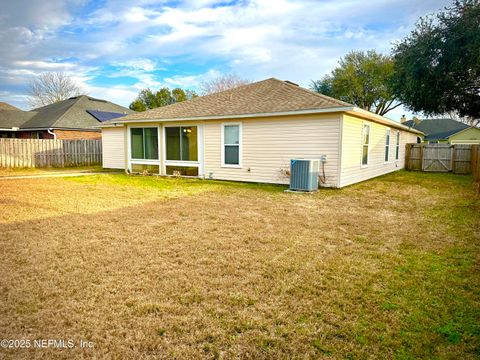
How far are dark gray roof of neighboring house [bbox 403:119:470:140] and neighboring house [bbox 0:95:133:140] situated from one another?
115 ft

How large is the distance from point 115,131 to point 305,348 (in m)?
Result: 17.0

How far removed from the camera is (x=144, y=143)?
1441 centimetres

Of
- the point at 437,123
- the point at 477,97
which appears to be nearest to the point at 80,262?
the point at 477,97

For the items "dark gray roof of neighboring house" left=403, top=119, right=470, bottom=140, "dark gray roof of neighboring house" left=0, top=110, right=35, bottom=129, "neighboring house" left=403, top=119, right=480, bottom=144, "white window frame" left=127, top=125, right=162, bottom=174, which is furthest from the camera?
"dark gray roof of neighboring house" left=403, top=119, right=470, bottom=140

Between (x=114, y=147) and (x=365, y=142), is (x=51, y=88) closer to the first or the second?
(x=114, y=147)

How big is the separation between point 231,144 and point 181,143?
2610 mm

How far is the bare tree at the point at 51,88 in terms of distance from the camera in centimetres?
3544

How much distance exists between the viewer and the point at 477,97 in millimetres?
14219

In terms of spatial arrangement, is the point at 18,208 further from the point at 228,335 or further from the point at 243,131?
the point at 243,131

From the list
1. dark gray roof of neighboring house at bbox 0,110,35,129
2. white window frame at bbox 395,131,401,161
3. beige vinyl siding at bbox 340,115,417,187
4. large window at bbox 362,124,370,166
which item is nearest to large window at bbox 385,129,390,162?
beige vinyl siding at bbox 340,115,417,187

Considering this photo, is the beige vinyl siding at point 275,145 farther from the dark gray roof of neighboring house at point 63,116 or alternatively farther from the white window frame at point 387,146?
the dark gray roof of neighboring house at point 63,116

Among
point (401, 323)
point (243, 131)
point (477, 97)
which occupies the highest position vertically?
point (477, 97)

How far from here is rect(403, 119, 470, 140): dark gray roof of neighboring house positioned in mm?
36938

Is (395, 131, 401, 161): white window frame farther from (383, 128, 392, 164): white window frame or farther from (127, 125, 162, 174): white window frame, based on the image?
(127, 125, 162, 174): white window frame
